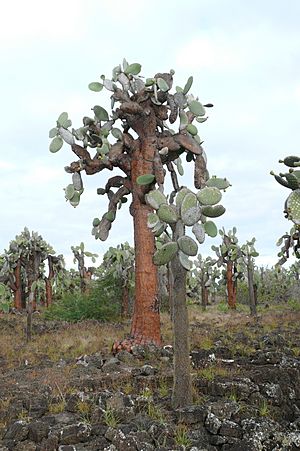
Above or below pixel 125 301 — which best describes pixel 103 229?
above

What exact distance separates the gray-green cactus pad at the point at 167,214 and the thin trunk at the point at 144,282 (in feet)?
13.9

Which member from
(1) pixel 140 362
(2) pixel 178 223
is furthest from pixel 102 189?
(2) pixel 178 223

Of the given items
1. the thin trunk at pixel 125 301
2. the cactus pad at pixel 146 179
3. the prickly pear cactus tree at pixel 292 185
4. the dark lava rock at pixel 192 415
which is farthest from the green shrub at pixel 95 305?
the prickly pear cactus tree at pixel 292 185

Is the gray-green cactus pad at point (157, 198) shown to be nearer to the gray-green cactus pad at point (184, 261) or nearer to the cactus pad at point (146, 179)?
the gray-green cactus pad at point (184, 261)

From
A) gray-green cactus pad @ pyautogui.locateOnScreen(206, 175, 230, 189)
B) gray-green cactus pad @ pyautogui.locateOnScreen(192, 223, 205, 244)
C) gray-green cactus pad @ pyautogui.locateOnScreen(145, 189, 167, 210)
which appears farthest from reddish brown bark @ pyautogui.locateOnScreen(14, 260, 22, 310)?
gray-green cactus pad @ pyautogui.locateOnScreen(192, 223, 205, 244)

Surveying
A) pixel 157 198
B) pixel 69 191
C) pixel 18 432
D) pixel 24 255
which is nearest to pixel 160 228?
pixel 157 198

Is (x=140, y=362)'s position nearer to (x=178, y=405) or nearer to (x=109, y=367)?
(x=109, y=367)

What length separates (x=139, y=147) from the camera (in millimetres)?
11477

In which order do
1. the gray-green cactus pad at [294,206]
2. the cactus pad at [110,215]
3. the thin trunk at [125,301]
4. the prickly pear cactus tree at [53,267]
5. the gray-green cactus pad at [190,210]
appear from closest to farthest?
the gray-green cactus pad at [294,206], the gray-green cactus pad at [190,210], the cactus pad at [110,215], the thin trunk at [125,301], the prickly pear cactus tree at [53,267]

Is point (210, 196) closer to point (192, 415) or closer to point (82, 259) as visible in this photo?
point (192, 415)

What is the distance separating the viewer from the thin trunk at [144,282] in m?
10.7

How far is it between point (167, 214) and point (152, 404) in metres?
2.51

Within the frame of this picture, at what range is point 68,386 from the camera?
287 inches

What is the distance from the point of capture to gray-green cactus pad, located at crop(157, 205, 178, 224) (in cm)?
663
